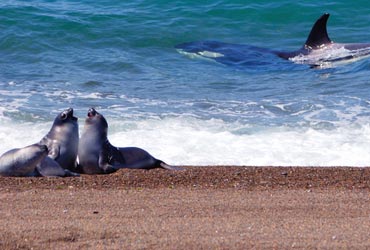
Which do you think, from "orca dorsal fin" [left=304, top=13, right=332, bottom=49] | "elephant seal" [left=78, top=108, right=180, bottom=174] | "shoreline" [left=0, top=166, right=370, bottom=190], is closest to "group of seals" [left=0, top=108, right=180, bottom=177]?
"elephant seal" [left=78, top=108, right=180, bottom=174]

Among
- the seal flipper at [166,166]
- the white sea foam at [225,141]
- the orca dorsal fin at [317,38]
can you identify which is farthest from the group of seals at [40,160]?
the orca dorsal fin at [317,38]

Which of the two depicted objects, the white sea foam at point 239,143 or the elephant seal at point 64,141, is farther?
the white sea foam at point 239,143

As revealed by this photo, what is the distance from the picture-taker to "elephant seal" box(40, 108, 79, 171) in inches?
370

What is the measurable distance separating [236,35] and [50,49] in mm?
5026

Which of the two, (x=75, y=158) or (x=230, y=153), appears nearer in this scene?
(x=75, y=158)

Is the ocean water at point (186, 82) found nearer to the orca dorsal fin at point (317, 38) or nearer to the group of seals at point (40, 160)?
the orca dorsal fin at point (317, 38)

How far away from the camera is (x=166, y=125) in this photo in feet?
40.5

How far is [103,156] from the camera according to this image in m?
9.38

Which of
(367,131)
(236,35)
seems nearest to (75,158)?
(367,131)

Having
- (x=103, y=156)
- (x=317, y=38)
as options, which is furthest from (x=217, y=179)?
(x=317, y=38)

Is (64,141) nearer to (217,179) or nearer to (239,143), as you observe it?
(217,179)

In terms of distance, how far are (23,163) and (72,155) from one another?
25.5 inches

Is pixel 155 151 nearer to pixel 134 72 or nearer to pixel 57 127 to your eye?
pixel 57 127

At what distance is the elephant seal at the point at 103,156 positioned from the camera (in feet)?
30.6
